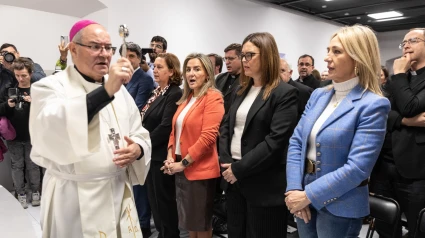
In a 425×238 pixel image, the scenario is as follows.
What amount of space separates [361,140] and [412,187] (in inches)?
43.1

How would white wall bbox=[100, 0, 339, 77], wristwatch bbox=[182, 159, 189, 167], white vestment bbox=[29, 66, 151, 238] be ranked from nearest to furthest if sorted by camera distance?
white vestment bbox=[29, 66, 151, 238] → wristwatch bbox=[182, 159, 189, 167] → white wall bbox=[100, 0, 339, 77]

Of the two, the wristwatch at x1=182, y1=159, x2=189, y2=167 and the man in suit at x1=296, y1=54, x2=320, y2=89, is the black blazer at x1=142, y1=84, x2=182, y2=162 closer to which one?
the wristwatch at x1=182, y1=159, x2=189, y2=167

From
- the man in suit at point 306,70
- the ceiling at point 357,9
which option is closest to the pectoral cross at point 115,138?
the man in suit at point 306,70

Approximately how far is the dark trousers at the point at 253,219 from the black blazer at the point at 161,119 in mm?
938

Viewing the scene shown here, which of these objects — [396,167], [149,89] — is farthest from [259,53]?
[149,89]

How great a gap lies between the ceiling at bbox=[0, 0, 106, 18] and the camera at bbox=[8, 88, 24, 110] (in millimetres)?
1513

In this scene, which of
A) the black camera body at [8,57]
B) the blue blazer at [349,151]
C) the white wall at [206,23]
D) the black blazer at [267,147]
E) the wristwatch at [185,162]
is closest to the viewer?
the blue blazer at [349,151]

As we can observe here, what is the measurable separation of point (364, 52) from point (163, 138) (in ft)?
6.06

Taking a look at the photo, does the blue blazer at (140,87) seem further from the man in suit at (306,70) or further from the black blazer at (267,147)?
the man in suit at (306,70)

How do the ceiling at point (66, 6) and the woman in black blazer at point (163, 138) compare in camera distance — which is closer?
the woman in black blazer at point (163, 138)

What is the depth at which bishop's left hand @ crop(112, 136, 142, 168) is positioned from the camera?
5.18 feet

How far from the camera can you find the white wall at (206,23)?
18.9 ft

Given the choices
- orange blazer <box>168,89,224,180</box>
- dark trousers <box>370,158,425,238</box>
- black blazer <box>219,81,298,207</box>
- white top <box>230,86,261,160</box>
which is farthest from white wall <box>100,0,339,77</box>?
dark trousers <box>370,158,425,238</box>

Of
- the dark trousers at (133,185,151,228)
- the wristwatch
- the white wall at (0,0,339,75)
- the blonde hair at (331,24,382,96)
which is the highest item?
the white wall at (0,0,339,75)
